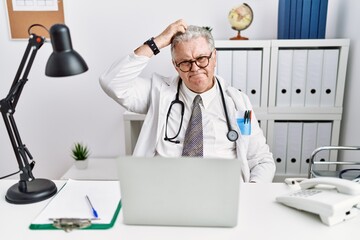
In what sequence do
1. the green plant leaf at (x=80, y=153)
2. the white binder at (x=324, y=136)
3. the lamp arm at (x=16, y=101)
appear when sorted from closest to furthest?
the lamp arm at (x=16, y=101) < the white binder at (x=324, y=136) < the green plant leaf at (x=80, y=153)

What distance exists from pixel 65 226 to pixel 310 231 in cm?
65

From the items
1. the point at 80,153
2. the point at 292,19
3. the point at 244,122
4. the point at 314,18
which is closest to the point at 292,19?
the point at 292,19

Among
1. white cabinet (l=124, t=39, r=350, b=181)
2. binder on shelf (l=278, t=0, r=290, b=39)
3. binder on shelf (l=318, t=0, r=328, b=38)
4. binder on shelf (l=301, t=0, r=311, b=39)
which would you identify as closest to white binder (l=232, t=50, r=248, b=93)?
white cabinet (l=124, t=39, r=350, b=181)

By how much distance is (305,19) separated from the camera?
79.5 inches

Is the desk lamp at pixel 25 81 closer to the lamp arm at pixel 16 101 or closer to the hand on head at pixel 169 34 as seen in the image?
the lamp arm at pixel 16 101

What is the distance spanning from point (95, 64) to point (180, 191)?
5.77 feet

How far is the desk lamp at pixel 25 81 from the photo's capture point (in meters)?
0.96

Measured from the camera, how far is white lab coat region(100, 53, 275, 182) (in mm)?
1523

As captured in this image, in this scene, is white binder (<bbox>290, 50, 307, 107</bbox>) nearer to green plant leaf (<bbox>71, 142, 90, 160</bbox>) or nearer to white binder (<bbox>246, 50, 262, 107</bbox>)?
white binder (<bbox>246, 50, 262, 107</bbox>)

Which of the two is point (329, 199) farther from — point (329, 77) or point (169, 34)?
point (329, 77)

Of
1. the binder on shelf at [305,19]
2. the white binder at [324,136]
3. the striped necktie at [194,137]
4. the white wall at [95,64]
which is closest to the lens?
the striped necktie at [194,137]

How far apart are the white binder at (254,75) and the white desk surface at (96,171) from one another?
0.99 m

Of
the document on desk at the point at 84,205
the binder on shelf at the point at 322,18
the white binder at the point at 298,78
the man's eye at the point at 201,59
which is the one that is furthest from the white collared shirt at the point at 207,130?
the binder on shelf at the point at 322,18

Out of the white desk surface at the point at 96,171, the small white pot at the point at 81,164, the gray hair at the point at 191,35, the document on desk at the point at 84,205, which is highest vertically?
the gray hair at the point at 191,35
